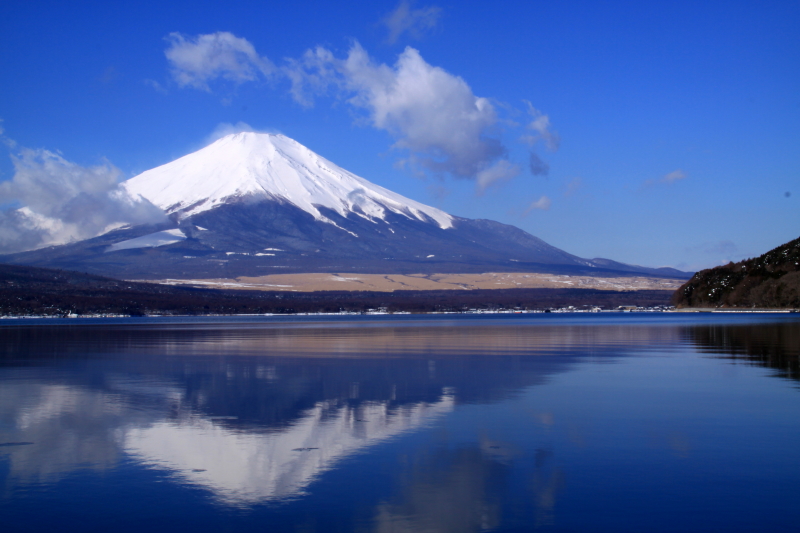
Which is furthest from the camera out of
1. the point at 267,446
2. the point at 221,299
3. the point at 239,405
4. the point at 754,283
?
the point at 221,299

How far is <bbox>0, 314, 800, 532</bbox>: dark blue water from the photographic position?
28.1 feet

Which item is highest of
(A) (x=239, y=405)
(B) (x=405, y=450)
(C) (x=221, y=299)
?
(C) (x=221, y=299)

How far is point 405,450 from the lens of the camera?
462 inches

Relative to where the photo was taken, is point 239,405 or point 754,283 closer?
point 239,405

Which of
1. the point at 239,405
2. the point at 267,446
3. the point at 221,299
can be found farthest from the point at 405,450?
the point at 221,299

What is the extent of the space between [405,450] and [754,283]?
94.3 m

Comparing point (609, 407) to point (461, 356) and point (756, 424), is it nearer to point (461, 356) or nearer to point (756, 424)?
point (756, 424)

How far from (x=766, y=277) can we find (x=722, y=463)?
92488 millimetres

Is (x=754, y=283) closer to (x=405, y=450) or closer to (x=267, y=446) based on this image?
(x=405, y=450)

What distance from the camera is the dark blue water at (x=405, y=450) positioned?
858cm

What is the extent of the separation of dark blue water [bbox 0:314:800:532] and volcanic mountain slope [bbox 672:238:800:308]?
241 feet

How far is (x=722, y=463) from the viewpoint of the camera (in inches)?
422

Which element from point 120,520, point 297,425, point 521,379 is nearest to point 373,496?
point 120,520

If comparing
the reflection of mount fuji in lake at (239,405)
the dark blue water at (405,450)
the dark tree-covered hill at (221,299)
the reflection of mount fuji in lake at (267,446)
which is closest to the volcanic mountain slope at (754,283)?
the dark tree-covered hill at (221,299)
